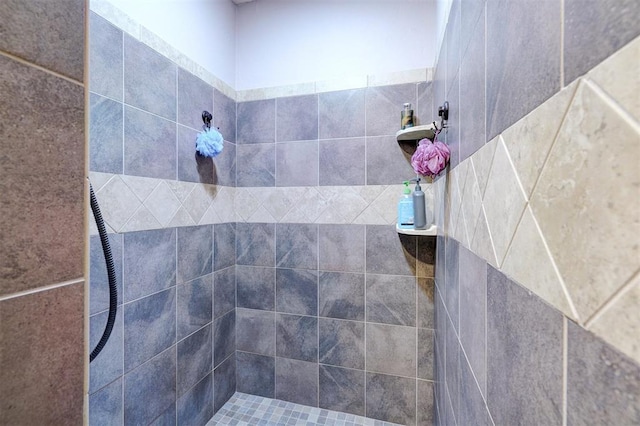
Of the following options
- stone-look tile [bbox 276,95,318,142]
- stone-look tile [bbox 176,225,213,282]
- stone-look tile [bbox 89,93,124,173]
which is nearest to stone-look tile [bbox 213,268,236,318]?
stone-look tile [bbox 176,225,213,282]

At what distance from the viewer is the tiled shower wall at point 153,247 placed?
0.96 m

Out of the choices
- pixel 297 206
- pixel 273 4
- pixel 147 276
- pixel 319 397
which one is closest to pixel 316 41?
pixel 273 4

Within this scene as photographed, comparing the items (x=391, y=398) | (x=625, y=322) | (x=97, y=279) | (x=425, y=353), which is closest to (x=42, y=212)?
(x=625, y=322)

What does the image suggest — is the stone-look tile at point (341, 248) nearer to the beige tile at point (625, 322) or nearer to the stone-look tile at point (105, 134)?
the stone-look tile at point (105, 134)

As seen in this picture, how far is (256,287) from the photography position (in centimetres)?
170

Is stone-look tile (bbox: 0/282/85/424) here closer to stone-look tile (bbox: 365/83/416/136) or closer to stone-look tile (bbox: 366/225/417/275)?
stone-look tile (bbox: 366/225/417/275)

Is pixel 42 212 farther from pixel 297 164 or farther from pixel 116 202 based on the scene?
pixel 297 164

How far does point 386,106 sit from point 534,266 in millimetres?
1358

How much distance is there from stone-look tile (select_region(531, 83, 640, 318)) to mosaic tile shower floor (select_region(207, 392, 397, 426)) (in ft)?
5.49

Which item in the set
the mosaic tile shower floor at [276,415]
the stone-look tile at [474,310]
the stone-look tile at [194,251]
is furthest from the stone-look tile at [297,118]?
the mosaic tile shower floor at [276,415]

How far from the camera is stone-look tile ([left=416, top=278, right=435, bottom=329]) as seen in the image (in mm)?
1410

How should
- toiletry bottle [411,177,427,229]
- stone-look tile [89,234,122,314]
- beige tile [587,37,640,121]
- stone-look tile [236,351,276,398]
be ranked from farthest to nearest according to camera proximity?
stone-look tile [236,351,276,398], toiletry bottle [411,177,427,229], stone-look tile [89,234,122,314], beige tile [587,37,640,121]

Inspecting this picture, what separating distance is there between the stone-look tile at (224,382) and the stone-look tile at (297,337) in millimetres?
332

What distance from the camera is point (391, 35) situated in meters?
1.49
